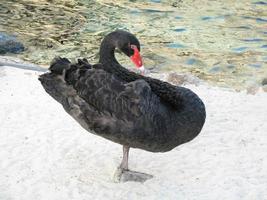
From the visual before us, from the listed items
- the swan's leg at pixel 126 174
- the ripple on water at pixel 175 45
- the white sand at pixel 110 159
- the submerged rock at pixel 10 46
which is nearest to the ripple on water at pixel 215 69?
the ripple on water at pixel 175 45

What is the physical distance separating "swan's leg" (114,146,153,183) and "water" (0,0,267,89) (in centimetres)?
333

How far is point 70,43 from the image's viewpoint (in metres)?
9.25

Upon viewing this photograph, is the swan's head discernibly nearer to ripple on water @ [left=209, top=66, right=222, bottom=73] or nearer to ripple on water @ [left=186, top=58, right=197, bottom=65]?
ripple on water @ [left=209, top=66, right=222, bottom=73]

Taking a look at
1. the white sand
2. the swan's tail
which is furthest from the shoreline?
the swan's tail

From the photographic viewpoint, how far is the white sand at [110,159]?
14.8 ft

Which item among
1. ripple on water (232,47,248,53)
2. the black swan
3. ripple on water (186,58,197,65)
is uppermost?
the black swan

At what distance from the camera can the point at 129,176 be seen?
465 cm

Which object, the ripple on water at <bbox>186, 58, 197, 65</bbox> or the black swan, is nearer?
the black swan

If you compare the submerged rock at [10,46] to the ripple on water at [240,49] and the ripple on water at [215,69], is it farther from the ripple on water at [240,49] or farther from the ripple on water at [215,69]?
the ripple on water at [240,49]

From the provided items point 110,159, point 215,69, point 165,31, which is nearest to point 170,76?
point 215,69

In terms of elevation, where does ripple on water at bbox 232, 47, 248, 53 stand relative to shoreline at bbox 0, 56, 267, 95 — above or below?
below

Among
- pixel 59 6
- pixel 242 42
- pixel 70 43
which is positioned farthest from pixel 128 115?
pixel 59 6

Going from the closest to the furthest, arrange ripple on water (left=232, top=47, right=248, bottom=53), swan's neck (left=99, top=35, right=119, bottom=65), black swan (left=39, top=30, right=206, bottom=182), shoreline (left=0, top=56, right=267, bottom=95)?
black swan (left=39, top=30, right=206, bottom=182), swan's neck (left=99, top=35, right=119, bottom=65), shoreline (left=0, top=56, right=267, bottom=95), ripple on water (left=232, top=47, right=248, bottom=53)

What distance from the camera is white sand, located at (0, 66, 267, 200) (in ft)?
14.8
